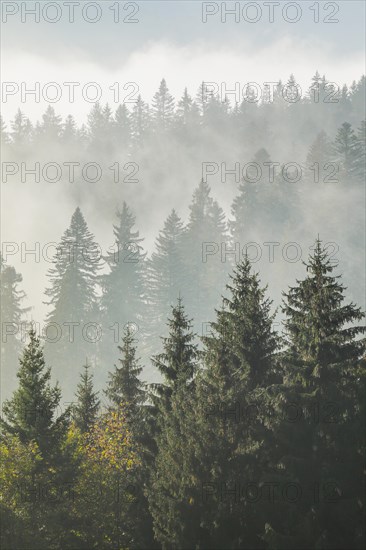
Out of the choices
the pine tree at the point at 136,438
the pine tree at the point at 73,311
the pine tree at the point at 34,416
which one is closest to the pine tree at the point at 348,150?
the pine tree at the point at 73,311

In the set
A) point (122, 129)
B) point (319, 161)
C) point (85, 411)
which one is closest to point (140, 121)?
point (122, 129)

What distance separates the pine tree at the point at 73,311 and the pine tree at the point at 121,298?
170 cm

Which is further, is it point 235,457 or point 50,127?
point 50,127

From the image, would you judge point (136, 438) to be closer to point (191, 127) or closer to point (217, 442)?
point (217, 442)

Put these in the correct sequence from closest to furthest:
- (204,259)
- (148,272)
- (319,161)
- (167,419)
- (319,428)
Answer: (319,428) < (167,419) < (148,272) < (204,259) < (319,161)

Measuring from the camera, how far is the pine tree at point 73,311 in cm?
7025

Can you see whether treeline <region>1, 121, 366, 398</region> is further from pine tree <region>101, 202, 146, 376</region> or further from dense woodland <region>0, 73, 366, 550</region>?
dense woodland <region>0, 73, 366, 550</region>

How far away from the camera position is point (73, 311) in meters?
73.3

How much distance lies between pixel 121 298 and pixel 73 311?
8.33 metres

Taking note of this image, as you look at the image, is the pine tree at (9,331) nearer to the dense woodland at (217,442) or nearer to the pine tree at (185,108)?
the dense woodland at (217,442)

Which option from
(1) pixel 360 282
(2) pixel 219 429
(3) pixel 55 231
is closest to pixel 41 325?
(3) pixel 55 231

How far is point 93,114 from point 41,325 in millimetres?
98418

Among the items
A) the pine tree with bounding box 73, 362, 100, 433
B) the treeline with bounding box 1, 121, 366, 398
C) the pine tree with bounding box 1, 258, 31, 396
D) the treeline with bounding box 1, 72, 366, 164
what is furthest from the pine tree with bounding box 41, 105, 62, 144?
the pine tree with bounding box 73, 362, 100, 433

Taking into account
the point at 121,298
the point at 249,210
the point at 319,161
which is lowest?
the point at 121,298
